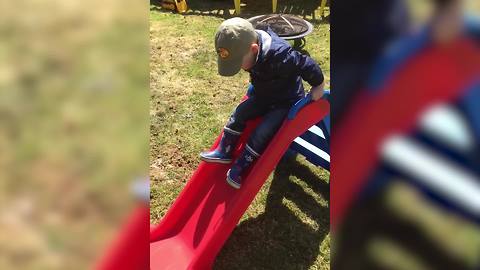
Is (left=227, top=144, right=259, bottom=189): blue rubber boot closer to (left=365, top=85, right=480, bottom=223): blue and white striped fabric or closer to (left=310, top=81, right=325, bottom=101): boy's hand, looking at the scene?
(left=310, top=81, right=325, bottom=101): boy's hand

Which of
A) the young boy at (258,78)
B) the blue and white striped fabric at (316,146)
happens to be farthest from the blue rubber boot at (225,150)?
the blue and white striped fabric at (316,146)

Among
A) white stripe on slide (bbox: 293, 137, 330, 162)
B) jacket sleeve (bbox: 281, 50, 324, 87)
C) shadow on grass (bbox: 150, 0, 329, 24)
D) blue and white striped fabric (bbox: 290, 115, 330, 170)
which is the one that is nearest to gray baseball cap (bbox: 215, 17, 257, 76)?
jacket sleeve (bbox: 281, 50, 324, 87)

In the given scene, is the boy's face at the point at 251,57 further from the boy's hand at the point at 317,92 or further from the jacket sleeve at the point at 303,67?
the boy's hand at the point at 317,92

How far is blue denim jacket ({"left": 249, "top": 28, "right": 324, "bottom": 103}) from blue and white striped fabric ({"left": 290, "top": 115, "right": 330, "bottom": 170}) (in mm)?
492

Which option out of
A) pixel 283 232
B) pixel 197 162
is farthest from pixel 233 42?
pixel 197 162

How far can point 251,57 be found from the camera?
99.6 inches

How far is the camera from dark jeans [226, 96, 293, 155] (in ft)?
8.81

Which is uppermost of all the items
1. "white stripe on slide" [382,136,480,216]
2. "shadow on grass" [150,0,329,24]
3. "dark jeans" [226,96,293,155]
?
"white stripe on slide" [382,136,480,216]

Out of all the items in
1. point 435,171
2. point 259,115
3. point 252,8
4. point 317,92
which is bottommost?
point 252,8

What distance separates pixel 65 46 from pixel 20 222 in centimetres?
26

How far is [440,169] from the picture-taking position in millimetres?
804

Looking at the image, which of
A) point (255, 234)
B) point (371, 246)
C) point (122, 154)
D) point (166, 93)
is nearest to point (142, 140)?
point (122, 154)

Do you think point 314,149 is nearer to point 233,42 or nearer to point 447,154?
point 233,42

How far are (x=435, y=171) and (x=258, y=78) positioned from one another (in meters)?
1.94
